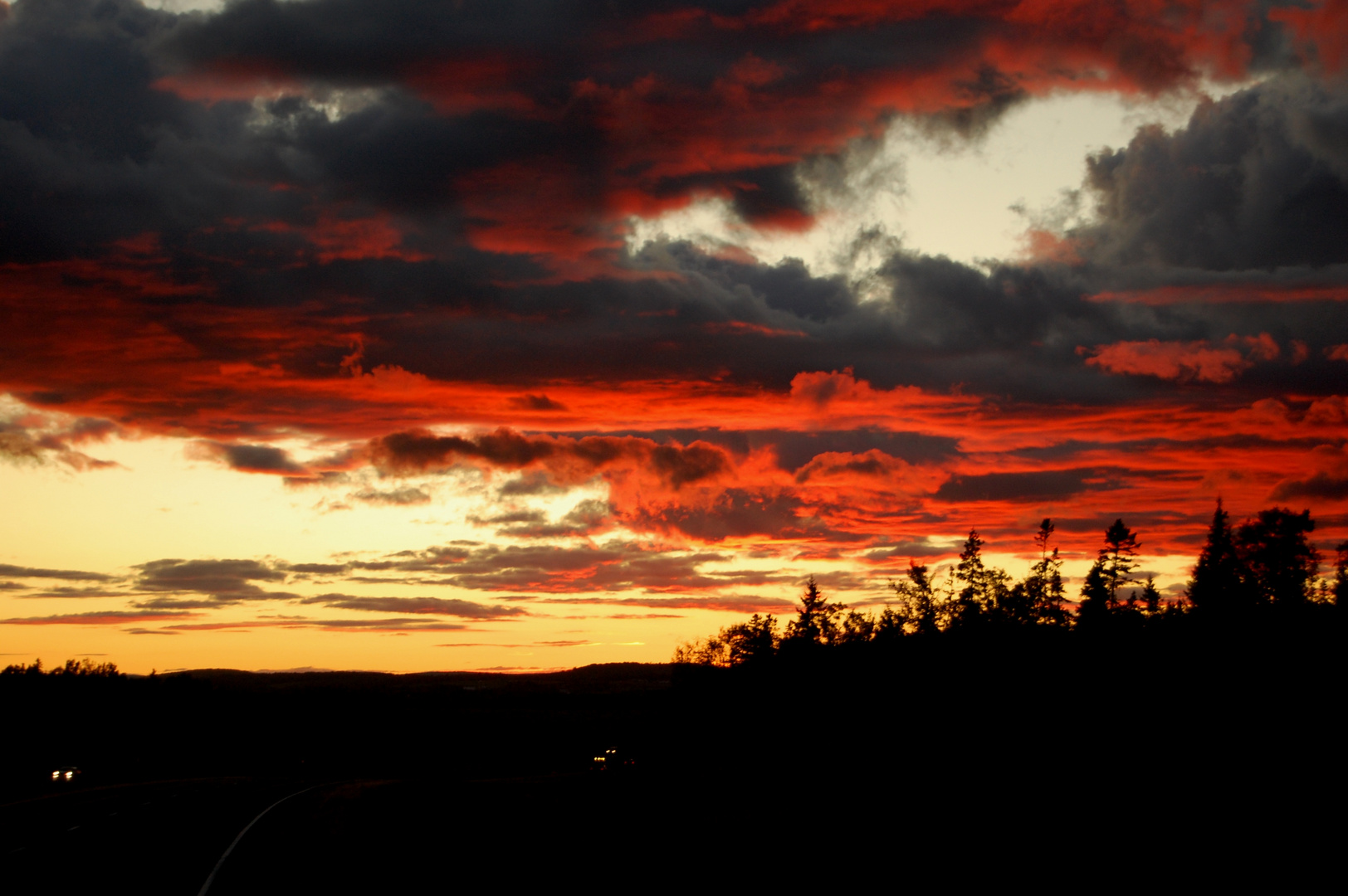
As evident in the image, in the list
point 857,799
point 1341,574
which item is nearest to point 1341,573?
point 1341,574

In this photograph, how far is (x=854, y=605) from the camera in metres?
128

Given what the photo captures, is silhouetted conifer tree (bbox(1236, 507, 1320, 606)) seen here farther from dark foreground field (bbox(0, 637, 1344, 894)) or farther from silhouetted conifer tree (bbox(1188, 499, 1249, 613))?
dark foreground field (bbox(0, 637, 1344, 894))

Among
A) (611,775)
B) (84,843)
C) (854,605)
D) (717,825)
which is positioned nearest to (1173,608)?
(854,605)

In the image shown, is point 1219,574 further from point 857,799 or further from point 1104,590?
point 857,799

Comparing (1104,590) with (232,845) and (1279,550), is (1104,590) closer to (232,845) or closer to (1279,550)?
(1279,550)

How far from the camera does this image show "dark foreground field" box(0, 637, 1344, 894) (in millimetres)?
23234

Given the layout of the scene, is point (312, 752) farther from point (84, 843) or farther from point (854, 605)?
point (84, 843)

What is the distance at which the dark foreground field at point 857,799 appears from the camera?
23.2 metres

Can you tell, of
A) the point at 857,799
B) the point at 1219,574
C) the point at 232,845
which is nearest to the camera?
the point at 232,845

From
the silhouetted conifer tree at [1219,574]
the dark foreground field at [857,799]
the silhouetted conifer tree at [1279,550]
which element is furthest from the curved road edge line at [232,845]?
the silhouetted conifer tree at [1279,550]

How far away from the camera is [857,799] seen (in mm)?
32750

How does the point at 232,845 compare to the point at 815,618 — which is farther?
the point at 815,618

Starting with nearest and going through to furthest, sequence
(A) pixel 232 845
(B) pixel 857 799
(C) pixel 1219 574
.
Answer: (A) pixel 232 845, (B) pixel 857 799, (C) pixel 1219 574

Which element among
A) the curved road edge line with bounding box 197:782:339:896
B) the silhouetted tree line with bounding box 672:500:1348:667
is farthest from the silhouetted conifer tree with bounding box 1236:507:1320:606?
the curved road edge line with bounding box 197:782:339:896
